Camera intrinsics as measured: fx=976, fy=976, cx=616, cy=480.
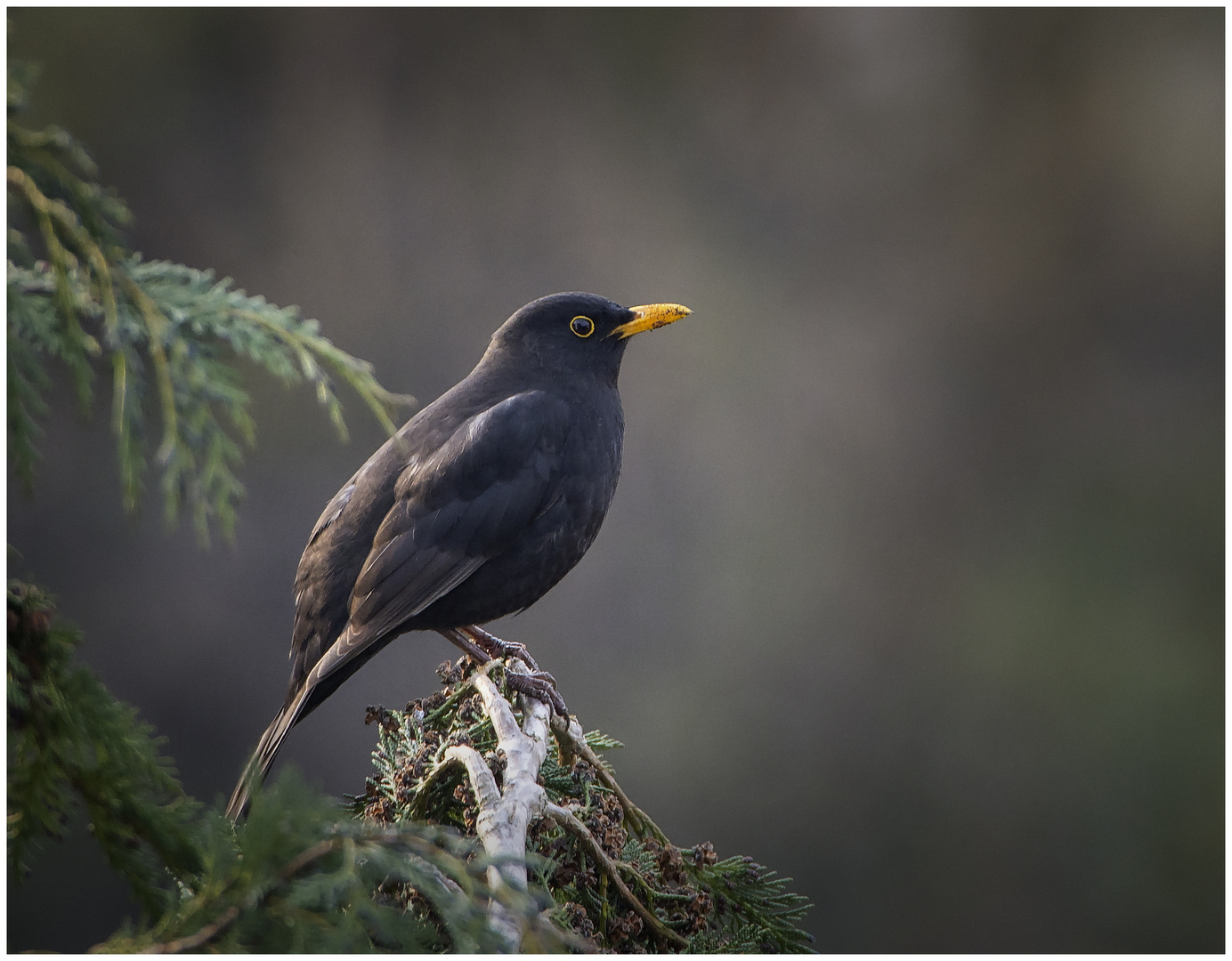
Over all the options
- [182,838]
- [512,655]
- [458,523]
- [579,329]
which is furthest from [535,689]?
[182,838]

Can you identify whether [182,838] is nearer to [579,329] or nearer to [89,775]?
[89,775]

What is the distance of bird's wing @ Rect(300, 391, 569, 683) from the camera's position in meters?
2.12

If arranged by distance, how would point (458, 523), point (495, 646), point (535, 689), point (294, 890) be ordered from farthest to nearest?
point (495, 646) → point (458, 523) → point (535, 689) → point (294, 890)

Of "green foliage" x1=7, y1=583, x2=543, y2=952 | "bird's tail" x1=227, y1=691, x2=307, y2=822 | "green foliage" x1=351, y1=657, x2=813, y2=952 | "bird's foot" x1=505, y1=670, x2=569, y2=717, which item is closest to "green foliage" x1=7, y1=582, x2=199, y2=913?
"green foliage" x1=7, y1=583, x2=543, y2=952

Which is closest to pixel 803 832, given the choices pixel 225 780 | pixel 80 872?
pixel 225 780

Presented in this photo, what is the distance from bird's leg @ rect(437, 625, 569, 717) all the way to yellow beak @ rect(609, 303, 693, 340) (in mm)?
836

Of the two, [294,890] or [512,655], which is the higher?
[512,655]

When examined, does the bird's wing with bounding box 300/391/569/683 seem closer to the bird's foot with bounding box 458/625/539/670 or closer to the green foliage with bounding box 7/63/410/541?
the bird's foot with bounding box 458/625/539/670

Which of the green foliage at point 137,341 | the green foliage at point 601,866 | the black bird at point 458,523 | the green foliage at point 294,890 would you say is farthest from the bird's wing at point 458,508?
the green foliage at point 294,890

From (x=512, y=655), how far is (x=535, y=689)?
362mm

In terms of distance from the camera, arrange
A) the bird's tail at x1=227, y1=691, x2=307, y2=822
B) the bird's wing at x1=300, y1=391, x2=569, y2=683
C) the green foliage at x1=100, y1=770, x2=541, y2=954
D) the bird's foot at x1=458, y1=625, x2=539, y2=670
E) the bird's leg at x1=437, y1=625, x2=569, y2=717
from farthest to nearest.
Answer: the bird's foot at x1=458, y1=625, x2=539, y2=670
the bird's wing at x1=300, y1=391, x2=569, y2=683
the bird's leg at x1=437, y1=625, x2=569, y2=717
the bird's tail at x1=227, y1=691, x2=307, y2=822
the green foliage at x1=100, y1=770, x2=541, y2=954

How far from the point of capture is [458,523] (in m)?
2.20

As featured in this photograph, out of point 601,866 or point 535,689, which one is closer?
point 601,866

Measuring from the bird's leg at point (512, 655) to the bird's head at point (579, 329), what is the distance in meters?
0.71
